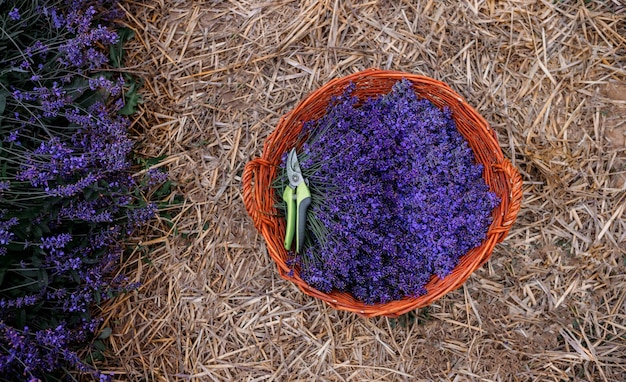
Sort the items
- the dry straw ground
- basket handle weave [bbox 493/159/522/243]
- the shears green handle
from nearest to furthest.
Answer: basket handle weave [bbox 493/159/522/243], the shears green handle, the dry straw ground

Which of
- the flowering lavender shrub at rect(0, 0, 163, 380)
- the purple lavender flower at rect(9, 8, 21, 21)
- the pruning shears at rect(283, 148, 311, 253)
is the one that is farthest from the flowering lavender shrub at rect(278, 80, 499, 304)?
the purple lavender flower at rect(9, 8, 21, 21)

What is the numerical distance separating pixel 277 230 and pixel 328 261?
10.5 inches

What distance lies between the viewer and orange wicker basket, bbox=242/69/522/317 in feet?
5.77

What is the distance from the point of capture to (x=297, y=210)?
6.01 ft

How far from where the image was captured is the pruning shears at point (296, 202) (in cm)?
180

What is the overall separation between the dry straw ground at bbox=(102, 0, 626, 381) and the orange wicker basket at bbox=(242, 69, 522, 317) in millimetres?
205

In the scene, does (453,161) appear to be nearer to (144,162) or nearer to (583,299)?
(583,299)

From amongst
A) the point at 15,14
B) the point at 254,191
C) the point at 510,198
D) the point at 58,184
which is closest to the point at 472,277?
the point at 510,198

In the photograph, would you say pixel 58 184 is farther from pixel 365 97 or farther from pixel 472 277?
pixel 472 277

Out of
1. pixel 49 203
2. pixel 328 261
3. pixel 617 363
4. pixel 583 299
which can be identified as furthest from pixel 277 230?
pixel 617 363

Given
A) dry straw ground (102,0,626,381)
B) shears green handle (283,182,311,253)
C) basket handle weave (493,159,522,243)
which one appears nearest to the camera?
basket handle weave (493,159,522,243)

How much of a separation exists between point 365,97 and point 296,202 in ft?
1.72

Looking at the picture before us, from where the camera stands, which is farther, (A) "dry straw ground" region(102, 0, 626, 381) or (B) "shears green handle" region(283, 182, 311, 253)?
(A) "dry straw ground" region(102, 0, 626, 381)

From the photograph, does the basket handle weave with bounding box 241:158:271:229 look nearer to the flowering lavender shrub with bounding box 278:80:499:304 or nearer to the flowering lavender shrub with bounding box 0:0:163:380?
the flowering lavender shrub with bounding box 278:80:499:304
